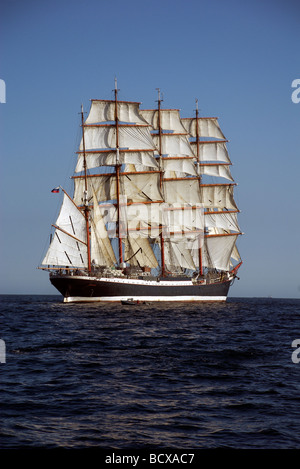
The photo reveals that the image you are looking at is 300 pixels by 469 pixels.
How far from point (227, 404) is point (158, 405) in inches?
83.8

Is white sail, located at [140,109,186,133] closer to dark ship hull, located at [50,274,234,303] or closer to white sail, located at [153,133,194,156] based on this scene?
white sail, located at [153,133,194,156]

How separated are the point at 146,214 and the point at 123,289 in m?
14.6

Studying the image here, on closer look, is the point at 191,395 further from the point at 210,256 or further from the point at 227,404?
the point at 210,256

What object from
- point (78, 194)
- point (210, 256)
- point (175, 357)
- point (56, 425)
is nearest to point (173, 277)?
point (210, 256)

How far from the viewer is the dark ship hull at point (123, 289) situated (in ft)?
263

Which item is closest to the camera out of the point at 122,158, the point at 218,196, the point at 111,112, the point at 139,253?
the point at 122,158

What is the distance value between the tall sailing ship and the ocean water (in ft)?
163

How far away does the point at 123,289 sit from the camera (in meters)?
82.7

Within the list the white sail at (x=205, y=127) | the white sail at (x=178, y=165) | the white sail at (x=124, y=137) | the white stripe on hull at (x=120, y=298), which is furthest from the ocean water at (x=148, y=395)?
the white sail at (x=205, y=127)

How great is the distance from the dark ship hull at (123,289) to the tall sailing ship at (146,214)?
0.49 ft

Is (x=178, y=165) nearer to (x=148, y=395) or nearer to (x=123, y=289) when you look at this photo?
(x=123, y=289)

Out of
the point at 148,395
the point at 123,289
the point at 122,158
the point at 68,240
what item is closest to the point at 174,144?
the point at 122,158

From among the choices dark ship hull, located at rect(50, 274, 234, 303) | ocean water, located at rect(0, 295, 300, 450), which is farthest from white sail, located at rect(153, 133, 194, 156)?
ocean water, located at rect(0, 295, 300, 450)

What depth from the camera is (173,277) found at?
3565 inches
